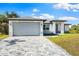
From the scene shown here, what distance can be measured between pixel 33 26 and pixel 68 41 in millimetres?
2718

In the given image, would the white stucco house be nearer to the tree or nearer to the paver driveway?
the tree

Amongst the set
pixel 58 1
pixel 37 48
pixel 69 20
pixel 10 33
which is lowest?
pixel 37 48

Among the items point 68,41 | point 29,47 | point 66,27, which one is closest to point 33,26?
point 29,47

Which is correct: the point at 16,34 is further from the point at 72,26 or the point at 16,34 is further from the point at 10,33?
the point at 72,26

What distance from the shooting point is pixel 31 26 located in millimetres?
13148

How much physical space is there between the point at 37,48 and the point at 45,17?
6.82ft

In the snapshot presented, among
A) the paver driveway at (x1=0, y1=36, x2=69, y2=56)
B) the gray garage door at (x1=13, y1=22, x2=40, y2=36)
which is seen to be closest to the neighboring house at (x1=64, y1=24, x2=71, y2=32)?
the paver driveway at (x1=0, y1=36, x2=69, y2=56)

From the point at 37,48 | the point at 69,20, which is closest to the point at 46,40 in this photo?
the point at 37,48

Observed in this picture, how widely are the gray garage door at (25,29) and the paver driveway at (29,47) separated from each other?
1.41 feet

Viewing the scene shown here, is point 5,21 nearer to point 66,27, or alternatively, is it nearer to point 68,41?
point 66,27

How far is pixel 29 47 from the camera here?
1167cm

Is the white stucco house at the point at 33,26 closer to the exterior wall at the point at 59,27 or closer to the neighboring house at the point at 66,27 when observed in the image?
the exterior wall at the point at 59,27

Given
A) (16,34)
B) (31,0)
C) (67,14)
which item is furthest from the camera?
(16,34)

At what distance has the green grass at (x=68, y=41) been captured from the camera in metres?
11.6
